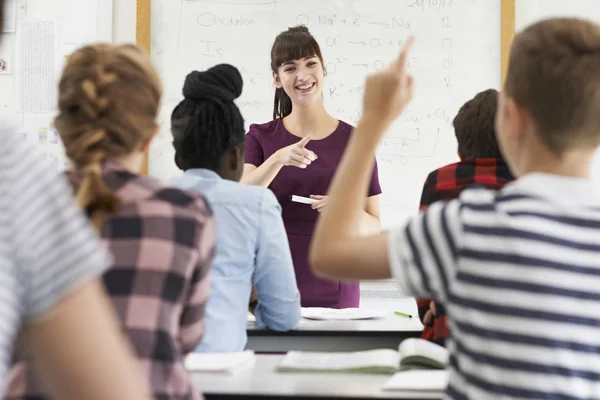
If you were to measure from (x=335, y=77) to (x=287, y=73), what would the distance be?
3.01ft

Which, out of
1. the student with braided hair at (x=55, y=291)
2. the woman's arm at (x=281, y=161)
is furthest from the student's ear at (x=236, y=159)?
the student with braided hair at (x=55, y=291)

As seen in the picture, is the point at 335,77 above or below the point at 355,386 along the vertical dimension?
above

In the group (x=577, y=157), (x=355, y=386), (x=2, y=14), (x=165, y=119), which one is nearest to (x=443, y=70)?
(x=165, y=119)

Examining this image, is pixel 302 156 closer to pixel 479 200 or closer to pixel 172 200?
pixel 172 200

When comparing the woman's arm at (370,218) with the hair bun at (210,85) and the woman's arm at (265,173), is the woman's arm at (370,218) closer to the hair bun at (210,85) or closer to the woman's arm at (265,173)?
the woman's arm at (265,173)

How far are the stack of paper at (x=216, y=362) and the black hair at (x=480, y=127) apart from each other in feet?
2.78

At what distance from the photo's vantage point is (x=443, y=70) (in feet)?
13.0

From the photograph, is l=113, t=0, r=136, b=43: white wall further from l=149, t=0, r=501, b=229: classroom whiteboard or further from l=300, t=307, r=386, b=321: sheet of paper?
l=300, t=307, r=386, b=321: sheet of paper

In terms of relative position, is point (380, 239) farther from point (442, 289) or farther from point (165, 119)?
point (165, 119)

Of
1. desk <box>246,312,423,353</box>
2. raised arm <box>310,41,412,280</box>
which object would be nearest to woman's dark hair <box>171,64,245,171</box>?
desk <box>246,312,423,353</box>

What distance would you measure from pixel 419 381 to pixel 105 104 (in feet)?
2.69

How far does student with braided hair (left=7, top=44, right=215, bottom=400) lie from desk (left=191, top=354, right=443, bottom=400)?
9.4 inches

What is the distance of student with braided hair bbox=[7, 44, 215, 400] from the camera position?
3.67ft

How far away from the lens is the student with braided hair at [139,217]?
1.12 metres
